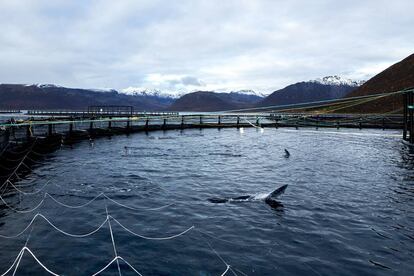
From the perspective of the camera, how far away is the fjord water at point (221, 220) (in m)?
9.62

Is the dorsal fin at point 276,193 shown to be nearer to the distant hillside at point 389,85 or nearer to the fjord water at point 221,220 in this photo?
the fjord water at point 221,220

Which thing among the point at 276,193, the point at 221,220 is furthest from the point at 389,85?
the point at 221,220

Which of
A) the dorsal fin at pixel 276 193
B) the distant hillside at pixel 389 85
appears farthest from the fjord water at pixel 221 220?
the distant hillside at pixel 389 85

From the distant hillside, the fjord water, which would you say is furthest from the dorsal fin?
the distant hillside

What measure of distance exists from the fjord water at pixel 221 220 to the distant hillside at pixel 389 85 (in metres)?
119

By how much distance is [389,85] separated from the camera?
15238 cm

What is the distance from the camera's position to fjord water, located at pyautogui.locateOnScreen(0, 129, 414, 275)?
962 centimetres

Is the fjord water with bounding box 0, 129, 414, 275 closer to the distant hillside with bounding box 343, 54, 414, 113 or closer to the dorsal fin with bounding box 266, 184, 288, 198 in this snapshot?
the dorsal fin with bounding box 266, 184, 288, 198

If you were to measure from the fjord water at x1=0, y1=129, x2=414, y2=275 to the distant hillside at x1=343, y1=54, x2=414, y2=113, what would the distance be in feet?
390

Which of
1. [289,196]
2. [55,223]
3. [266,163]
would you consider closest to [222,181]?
[289,196]

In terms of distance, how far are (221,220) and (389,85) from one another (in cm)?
16816

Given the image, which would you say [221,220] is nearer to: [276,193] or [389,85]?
[276,193]

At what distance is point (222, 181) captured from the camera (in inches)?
786

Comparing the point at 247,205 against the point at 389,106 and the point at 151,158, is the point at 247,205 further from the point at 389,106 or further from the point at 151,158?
the point at 389,106
